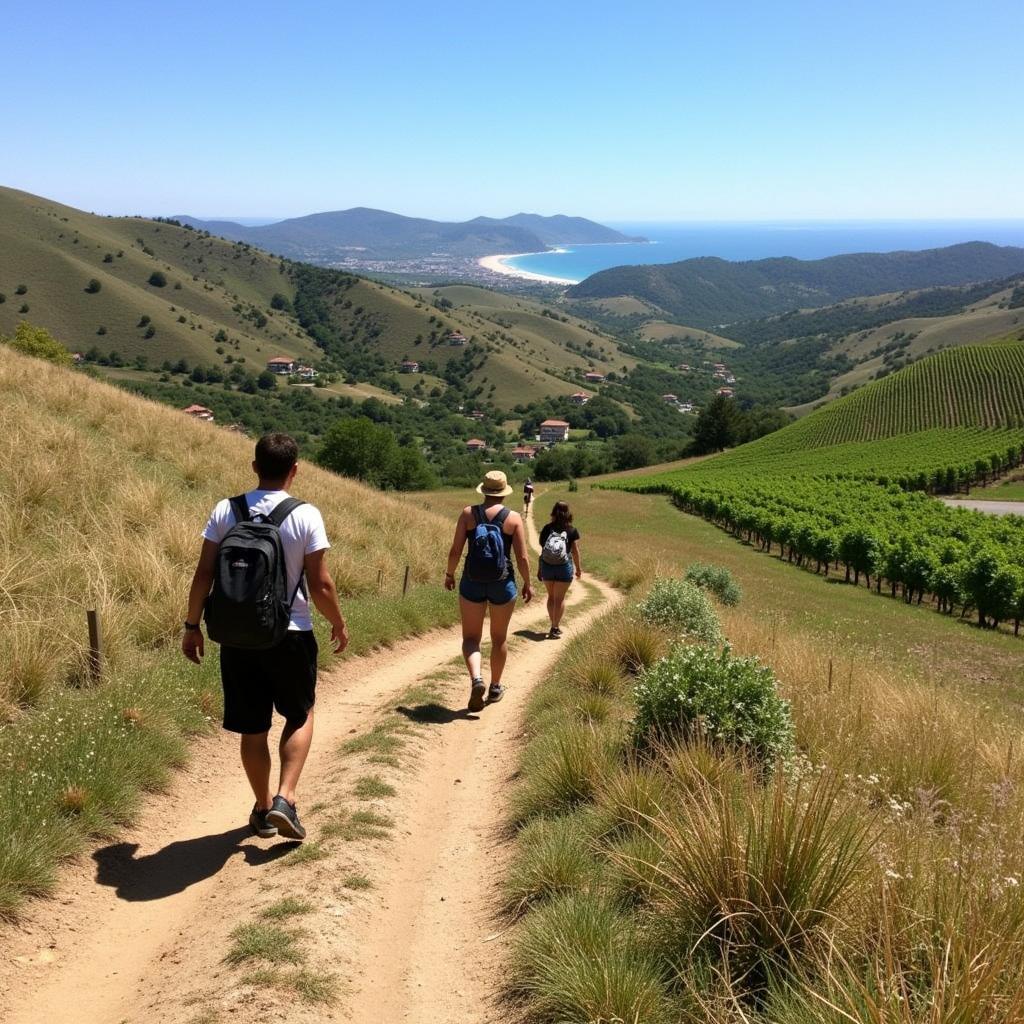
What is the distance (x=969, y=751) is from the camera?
19.1 ft

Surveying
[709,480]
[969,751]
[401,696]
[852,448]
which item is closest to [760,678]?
[969,751]

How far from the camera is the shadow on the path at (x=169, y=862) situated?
4.29 metres

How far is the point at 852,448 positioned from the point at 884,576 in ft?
190

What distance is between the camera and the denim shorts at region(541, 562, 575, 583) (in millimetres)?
12133

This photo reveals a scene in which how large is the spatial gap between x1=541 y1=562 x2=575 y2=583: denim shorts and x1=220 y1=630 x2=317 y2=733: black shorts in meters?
7.73

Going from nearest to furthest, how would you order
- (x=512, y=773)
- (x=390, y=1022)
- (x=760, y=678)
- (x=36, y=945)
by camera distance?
1. (x=390, y=1022)
2. (x=36, y=945)
3. (x=760, y=678)
4. (x=512, y=773)

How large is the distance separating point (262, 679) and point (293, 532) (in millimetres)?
894

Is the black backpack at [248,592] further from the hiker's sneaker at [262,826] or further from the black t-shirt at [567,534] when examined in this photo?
the black t-shirt at [567,534]

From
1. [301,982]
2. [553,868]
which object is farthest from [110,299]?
[301,982]

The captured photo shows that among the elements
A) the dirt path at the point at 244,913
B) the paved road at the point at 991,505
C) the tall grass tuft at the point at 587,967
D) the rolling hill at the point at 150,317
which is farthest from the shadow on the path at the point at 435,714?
the rolling hill at the point at 150,317

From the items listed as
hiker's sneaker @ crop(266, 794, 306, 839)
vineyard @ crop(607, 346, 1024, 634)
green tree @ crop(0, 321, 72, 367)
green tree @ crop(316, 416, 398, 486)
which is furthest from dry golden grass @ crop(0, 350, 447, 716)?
green tree @ crop(316, 416, 398, 486)

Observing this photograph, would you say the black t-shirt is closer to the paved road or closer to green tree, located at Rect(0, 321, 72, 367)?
green tree, located at Rect(0, 321, 72, 367)

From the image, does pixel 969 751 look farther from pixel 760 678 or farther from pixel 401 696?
pixel 401 696

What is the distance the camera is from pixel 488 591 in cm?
761
